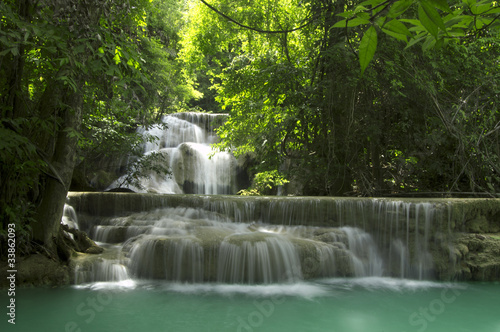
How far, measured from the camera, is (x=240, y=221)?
8.06 metres

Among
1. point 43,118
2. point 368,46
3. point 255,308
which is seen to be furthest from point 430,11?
point 43,118

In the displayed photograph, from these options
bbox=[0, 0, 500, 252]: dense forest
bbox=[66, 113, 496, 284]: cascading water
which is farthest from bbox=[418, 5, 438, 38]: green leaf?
bbox=[66, 113, 496, 284]: cascading water

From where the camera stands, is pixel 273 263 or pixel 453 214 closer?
pixel 273 263

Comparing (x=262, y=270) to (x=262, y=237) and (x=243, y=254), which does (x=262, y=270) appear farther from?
(x=262, y=237)

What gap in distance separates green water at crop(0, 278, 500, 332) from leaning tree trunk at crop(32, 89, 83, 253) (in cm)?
86

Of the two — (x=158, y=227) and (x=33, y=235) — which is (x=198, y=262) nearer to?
(x=158, y=227)

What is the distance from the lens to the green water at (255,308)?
13.9 feet

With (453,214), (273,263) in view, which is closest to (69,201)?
(273,263)

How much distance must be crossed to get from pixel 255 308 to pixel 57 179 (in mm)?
3450

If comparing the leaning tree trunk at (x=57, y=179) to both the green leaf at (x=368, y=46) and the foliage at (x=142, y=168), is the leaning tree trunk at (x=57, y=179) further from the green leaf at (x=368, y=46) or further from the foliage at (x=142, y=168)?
the foliage at (x=142, y=168)

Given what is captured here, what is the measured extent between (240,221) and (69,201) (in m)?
3.89

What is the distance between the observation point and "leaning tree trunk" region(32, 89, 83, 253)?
5.52m

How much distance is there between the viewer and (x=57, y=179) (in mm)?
5480

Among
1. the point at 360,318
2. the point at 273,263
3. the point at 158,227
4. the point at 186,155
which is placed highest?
the point at 186,155
